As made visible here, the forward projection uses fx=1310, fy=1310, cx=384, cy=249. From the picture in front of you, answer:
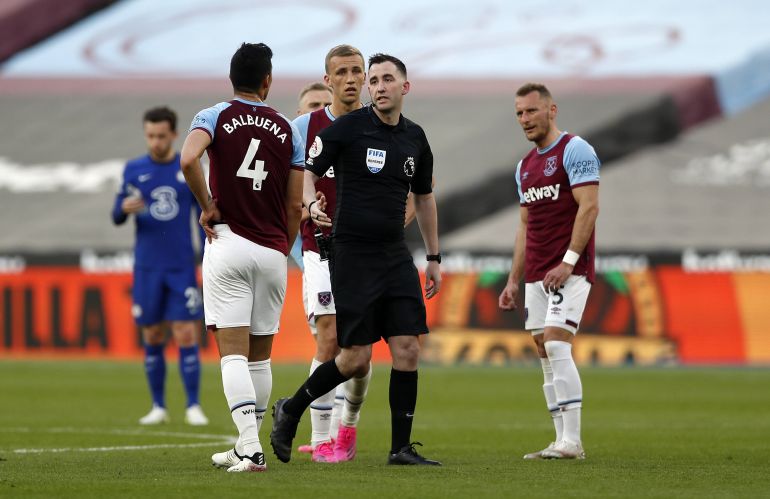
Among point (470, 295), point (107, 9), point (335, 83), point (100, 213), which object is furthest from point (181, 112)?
point (335, 83)

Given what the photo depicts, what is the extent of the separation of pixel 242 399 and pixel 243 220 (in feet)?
3.19

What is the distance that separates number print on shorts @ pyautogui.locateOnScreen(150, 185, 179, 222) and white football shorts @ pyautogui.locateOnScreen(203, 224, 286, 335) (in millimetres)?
4888

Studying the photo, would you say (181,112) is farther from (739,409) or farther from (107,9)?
(739,409)

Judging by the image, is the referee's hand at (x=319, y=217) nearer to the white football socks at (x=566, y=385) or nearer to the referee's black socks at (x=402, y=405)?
the referee's black socks at (x=402, y=405)

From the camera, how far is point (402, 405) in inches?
301

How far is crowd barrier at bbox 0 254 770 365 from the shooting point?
65.9 ft

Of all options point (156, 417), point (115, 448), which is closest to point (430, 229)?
point (115, 448)

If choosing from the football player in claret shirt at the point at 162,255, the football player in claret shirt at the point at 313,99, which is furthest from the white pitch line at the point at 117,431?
the football player in claret shirt at the point at 313,99

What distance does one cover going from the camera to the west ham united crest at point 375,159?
760 centimetres

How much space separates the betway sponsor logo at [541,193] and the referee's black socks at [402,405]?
5.54 ft

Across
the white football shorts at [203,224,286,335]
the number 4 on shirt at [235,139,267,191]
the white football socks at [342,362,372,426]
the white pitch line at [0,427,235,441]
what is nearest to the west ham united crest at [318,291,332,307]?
the white football socks at [342,362,372,426]

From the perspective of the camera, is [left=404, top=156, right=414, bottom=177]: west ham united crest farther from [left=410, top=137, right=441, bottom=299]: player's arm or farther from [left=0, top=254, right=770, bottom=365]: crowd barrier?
[left=0, top=254, right=770, bottom=365]: crowd barrier

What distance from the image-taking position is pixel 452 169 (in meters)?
28.9

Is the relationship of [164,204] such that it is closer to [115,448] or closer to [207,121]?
[115,448]
